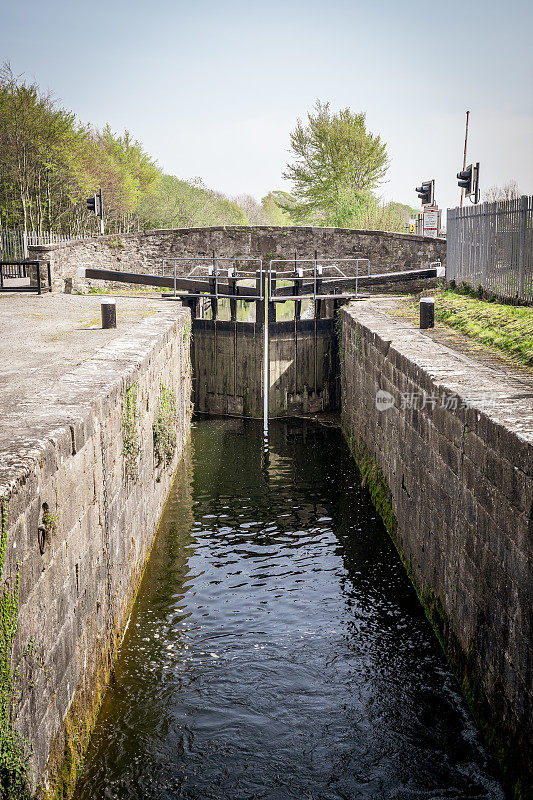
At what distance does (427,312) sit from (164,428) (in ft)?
12.1

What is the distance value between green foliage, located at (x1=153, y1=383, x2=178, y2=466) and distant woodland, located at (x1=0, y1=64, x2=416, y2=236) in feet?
55.5

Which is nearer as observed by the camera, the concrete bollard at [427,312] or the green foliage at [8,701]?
the green foliage at [8,701]

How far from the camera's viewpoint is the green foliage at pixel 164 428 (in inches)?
335

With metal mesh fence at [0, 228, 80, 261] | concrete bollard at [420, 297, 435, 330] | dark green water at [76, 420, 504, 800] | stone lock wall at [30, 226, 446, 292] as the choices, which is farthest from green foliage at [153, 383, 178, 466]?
metal mesh fence at [0, 228, 80, 261]

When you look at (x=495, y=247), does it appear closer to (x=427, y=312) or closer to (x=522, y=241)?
(x=522, y=241)

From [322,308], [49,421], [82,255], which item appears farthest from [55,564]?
[82,255]

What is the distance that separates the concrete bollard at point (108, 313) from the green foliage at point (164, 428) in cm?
129

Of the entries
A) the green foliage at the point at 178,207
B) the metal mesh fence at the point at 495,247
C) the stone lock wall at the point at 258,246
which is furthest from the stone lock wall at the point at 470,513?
the green foliage at the point at 178,207

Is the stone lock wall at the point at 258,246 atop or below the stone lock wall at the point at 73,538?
atop

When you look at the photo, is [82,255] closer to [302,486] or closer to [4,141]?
[4,141]

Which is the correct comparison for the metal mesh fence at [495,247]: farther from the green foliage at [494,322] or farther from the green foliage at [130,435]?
the green foliage at [130,435]

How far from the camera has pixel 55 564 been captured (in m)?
4.01

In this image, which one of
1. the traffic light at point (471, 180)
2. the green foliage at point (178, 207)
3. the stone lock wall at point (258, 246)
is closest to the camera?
the traffic light at point (471, 180)

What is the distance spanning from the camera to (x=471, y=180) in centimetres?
1662
